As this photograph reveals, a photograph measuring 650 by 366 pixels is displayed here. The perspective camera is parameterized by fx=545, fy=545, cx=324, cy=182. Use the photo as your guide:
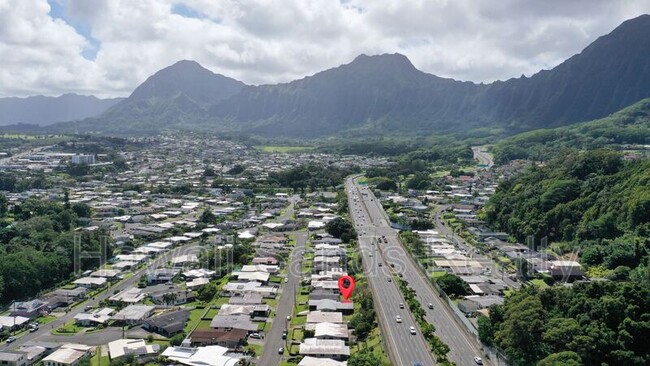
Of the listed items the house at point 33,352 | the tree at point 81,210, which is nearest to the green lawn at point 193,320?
the house at point 33,352

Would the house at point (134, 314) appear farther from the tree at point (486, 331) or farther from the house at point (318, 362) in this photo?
the tree at point (486, 331)

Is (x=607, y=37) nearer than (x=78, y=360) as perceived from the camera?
No

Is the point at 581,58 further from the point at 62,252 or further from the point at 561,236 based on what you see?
the point at 62,252

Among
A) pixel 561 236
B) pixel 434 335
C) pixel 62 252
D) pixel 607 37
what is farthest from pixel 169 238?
pixel 607 37

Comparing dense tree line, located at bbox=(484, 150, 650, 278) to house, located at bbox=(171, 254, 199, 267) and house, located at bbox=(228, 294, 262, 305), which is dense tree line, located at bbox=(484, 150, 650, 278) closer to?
house, located at bbox=(228, 294, 262, 305)

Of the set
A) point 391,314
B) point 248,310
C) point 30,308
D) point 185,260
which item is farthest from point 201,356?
point 185,260

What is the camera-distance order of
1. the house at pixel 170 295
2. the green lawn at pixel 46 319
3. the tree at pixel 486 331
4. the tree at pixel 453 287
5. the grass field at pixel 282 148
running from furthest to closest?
the grass field at pixel 282 148 < the tree at pixel 453 287 < the house at pixel 170 295 < the green lawn at pixel 46 319 < the tree at pixel 486 331
